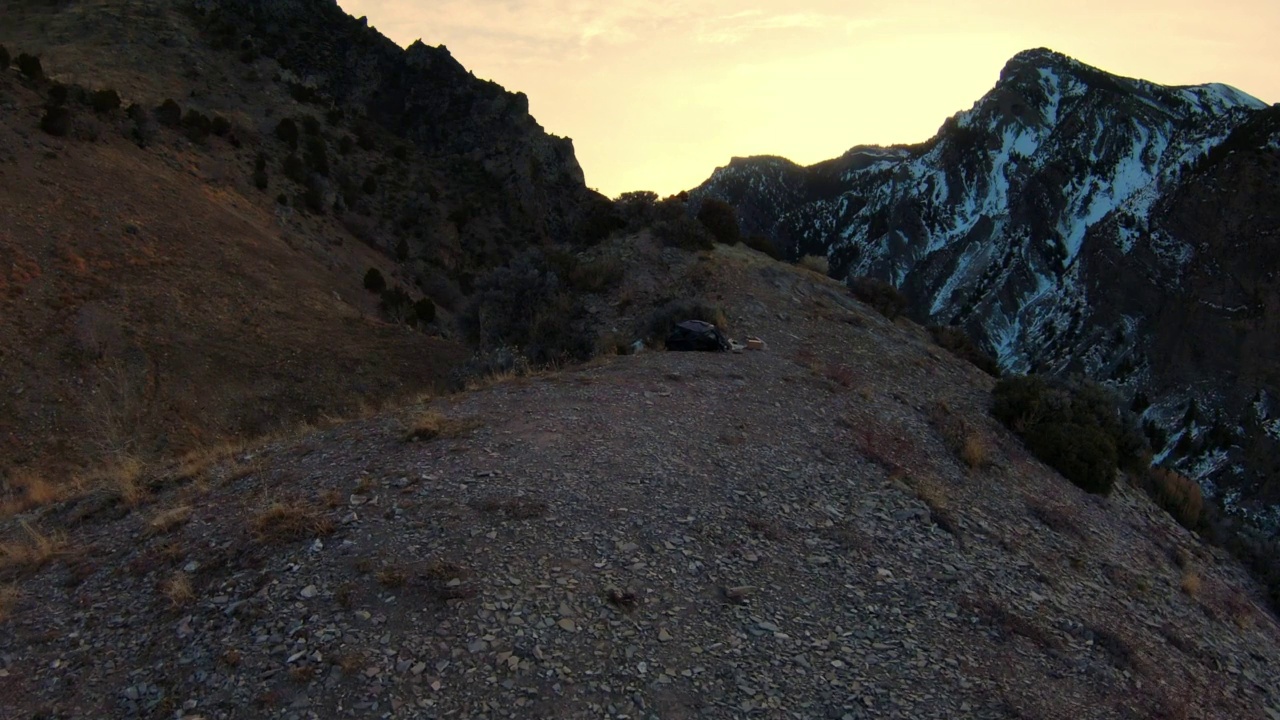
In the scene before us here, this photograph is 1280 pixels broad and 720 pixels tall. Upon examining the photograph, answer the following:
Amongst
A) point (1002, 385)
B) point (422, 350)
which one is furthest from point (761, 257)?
point (422, 350)

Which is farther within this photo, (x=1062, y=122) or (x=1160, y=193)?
(x=1062, y=122)

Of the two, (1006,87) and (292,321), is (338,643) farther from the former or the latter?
(1006,87)

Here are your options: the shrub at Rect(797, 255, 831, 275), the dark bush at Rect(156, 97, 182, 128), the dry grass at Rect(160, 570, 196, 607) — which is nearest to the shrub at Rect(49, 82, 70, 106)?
the dark bush at Rect(156, 97, 182, 128)

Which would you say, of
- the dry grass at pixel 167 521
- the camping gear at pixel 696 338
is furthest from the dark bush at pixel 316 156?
the dry grass at pixel 167 521

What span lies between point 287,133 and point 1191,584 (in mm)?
47691

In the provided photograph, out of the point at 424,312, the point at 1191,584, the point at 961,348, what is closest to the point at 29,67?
the point at 424,312

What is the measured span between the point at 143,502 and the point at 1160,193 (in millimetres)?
91112

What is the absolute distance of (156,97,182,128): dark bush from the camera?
3677 centimetres

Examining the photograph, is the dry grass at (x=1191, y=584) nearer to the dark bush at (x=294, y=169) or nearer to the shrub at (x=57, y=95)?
the shrub at (x=57, y=95)

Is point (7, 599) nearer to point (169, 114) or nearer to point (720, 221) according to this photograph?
point (720, 221)

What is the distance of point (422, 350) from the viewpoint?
25.4 meters

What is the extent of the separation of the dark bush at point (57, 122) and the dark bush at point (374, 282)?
11.9 metres

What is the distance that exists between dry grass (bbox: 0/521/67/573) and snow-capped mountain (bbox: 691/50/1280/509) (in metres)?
65.9

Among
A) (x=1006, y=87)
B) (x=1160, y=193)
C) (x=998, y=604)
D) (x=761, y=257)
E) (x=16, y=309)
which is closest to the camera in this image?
(x=998, y=604)
